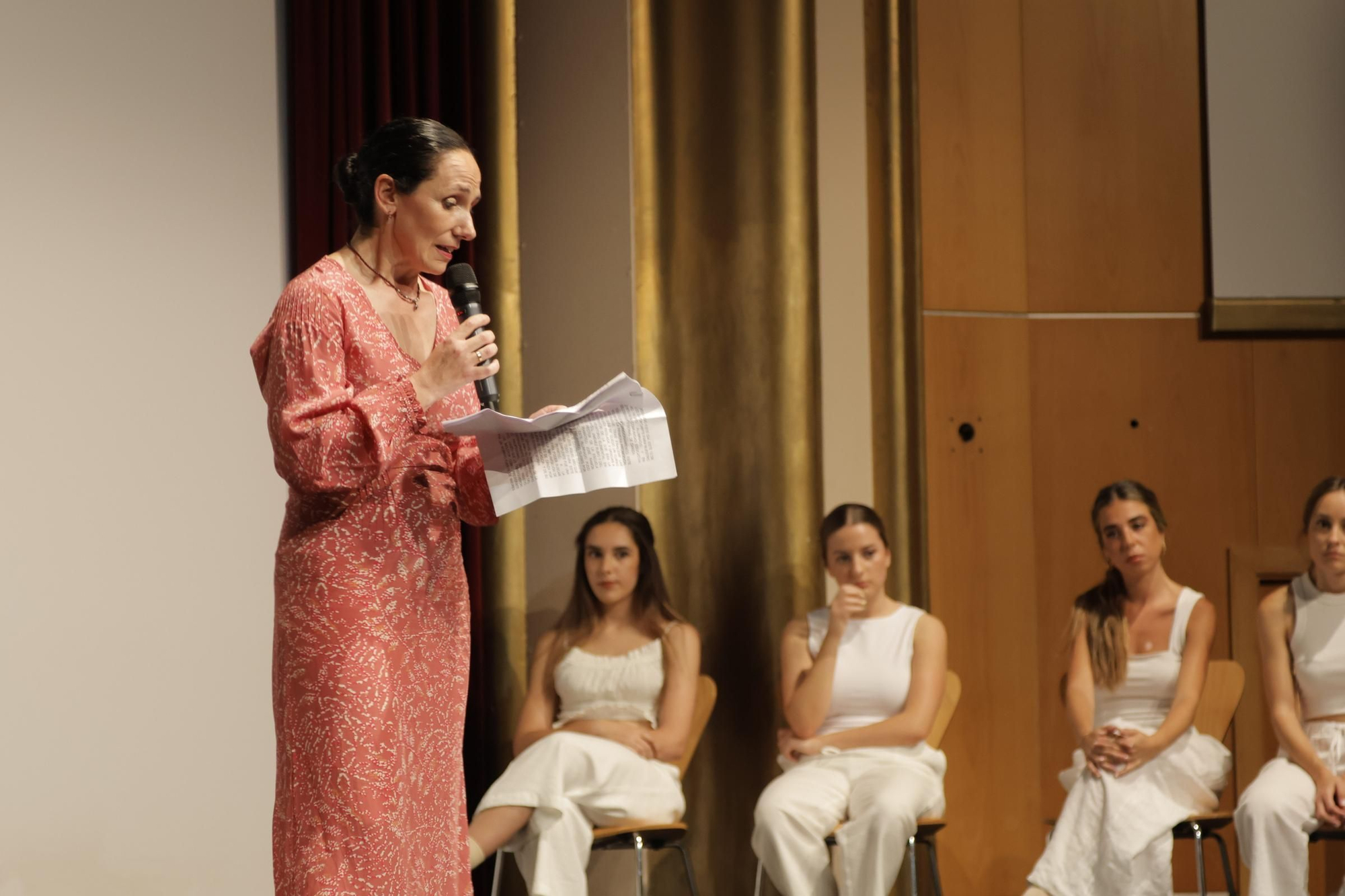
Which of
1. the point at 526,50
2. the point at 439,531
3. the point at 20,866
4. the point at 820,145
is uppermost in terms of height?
the point at 526,50

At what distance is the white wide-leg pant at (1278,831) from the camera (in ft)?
12.6

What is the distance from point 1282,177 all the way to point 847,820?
279 centimetres

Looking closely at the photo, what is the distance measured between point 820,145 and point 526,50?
1023 mm

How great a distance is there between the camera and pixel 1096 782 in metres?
4.19

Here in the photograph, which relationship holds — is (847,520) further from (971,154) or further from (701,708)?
(971,154)

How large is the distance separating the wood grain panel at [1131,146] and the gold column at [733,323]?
104cm

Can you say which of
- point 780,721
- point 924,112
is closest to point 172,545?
point 780,721

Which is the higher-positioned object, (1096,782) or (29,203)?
(29,203)

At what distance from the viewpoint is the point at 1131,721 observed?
436cm

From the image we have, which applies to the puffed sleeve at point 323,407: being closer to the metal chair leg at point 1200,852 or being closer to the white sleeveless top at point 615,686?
the white sleeveless top at point 615,686

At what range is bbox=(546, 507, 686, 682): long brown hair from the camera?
4.53 metres

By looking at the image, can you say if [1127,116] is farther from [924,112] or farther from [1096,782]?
[1096,782]

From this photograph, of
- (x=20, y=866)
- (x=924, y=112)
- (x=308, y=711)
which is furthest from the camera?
(x=924, y=112)

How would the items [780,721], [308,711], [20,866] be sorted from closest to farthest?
[308,711], [20,866], [780,721]
